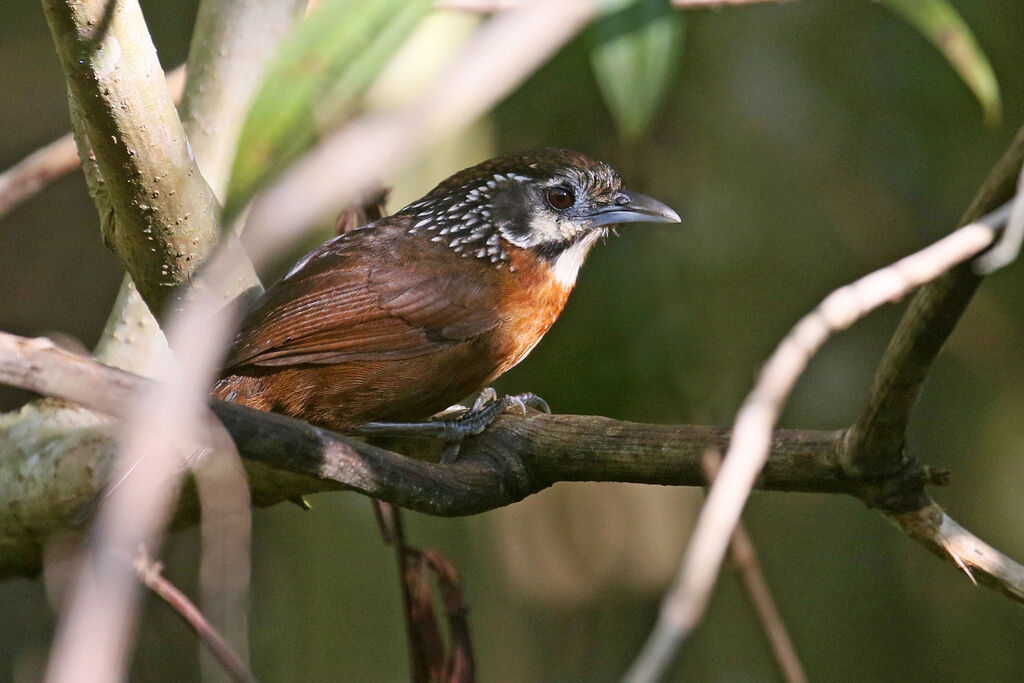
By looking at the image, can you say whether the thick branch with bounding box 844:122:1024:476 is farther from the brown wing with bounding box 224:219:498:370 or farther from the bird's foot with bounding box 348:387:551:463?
the brown wing with bounding box 224:219:498:370

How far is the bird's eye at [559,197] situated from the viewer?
313 cm

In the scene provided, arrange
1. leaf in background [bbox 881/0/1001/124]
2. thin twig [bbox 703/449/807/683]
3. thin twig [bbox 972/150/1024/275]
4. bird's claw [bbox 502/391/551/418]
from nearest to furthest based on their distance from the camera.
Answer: thin twig [bbox 972/150/1024/275]
leaf in background [bbox 881/0/1001/124]
thin twig [bbox 703/449/807/683]
bird's claw [bbox 502/391/551/418]

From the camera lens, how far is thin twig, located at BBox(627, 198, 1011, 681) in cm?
102

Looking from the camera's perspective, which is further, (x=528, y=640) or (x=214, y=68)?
(x=528, y=640)

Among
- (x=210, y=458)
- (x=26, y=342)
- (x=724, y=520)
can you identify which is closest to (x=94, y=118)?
(x=210, y=458)

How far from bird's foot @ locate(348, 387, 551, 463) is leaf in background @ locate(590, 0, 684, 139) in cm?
103

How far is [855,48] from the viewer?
4.73 m

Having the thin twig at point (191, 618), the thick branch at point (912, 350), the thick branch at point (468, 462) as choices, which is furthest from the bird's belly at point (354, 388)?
the thick branch at point (912, 350)

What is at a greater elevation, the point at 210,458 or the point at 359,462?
the point at 210,458

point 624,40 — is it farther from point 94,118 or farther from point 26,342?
point 94,118

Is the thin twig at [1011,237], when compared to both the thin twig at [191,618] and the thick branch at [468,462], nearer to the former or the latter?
the thick branch at [468,462]

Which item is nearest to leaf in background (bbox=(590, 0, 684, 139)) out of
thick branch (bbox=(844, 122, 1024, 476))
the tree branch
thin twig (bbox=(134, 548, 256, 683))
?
thick branch (bbox=(844, 122, 1024, 476))

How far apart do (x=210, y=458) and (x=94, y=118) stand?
77 cm

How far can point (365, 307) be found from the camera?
2.78 m
